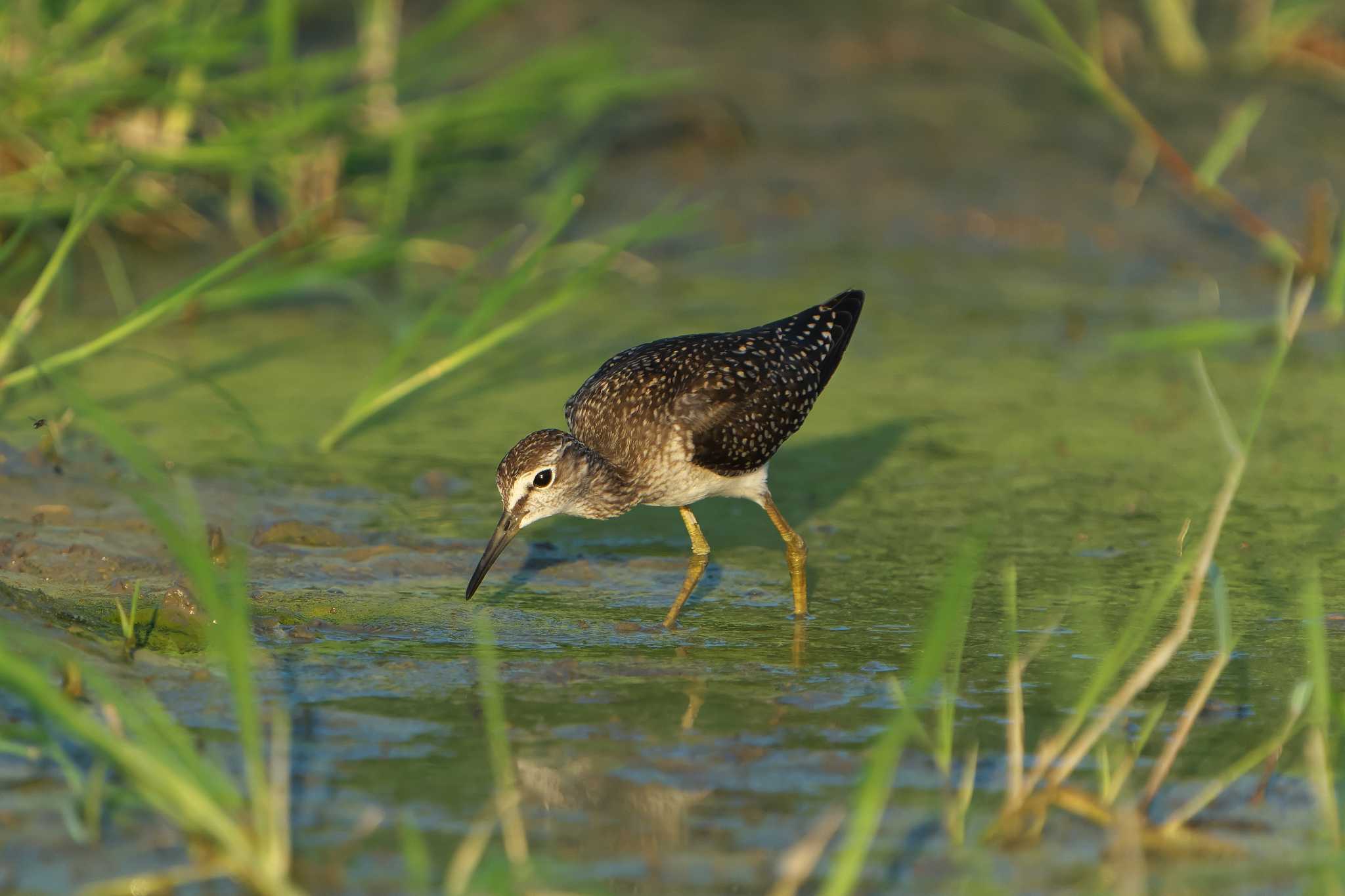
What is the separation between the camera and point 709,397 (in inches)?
241

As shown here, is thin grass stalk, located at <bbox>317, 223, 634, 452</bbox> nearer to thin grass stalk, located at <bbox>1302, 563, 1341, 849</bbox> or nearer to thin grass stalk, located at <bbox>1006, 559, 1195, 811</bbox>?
thin grass stalk, located at <bbox>1006, 559, 1195, 811</bbox>

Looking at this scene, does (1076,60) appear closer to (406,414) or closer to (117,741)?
(406,414)

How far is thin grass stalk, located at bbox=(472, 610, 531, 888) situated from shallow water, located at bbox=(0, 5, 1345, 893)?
52mm

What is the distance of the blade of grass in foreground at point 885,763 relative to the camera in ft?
10.7

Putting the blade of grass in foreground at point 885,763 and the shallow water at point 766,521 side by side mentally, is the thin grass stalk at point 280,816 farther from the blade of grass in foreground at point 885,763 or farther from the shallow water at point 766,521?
the blade of grass in foreground at point 885,763

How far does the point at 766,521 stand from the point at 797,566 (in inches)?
46.5

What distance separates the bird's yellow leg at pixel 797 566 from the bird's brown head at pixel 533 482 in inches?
30.6

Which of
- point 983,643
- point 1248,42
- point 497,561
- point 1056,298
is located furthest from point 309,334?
point 1248,42

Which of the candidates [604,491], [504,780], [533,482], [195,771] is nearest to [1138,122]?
[604,491]

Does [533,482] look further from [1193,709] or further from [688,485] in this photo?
[1193,709]

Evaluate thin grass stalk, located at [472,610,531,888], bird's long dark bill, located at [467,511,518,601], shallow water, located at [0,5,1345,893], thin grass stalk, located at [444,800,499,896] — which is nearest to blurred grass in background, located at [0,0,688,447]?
shallow water, located at [0,5,1345,893]

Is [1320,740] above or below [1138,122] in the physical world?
below

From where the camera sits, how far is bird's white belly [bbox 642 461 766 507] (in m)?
6.04

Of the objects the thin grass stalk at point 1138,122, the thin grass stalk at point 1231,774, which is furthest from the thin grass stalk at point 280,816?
the thin grass stalk at point 1138,122
